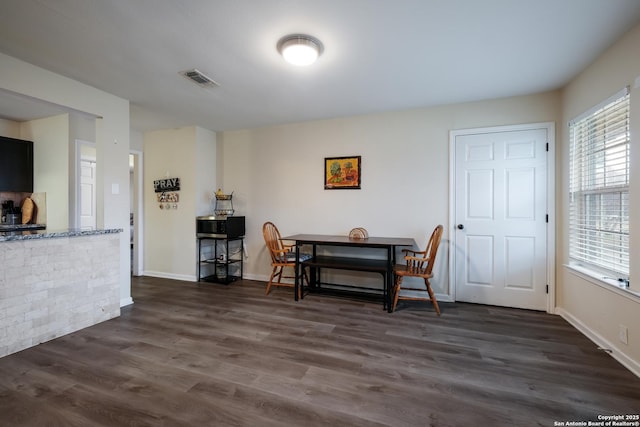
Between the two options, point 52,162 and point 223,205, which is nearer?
point 52,162

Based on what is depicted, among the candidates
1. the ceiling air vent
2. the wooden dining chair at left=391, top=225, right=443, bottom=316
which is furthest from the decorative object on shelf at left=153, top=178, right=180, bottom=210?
the wooden dining chair at left=391, top=225, right=443, bottom=316

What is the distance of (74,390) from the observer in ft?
5.62

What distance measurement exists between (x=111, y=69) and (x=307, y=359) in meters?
3.02

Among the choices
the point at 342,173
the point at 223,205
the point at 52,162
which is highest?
the point at 52,162

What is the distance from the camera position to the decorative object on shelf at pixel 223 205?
4435 millimetres

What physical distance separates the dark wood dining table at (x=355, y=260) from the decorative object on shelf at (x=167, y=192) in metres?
2.16

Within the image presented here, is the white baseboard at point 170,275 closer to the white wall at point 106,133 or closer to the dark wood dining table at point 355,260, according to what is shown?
the white wall at point 106,133

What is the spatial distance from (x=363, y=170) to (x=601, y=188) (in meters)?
2.30

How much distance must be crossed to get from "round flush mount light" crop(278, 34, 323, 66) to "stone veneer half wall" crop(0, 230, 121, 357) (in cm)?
249

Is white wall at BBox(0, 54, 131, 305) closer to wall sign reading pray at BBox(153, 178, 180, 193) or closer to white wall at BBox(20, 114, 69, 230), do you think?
wall sign reading pray at BBox(153, 178, 180, 193)

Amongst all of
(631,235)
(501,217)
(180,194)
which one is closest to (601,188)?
(631,235)

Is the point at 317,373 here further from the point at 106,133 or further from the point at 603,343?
the point at 106,133

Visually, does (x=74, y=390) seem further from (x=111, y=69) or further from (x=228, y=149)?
(x=228, y=149)

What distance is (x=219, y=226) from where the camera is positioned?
4.17 meters
